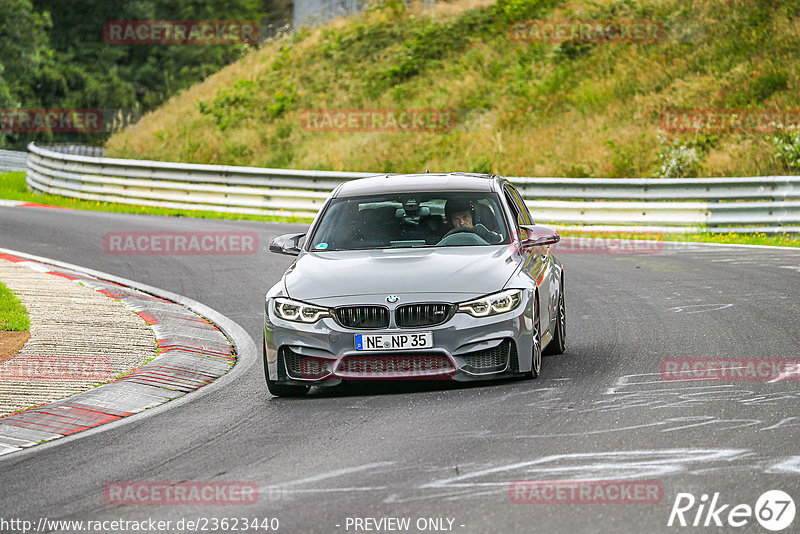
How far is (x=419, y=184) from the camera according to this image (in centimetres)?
1005

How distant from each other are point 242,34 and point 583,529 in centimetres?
6602

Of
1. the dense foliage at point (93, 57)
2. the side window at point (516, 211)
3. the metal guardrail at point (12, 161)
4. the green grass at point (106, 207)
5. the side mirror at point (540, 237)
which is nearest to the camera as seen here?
the side mirror at point (540, 237)

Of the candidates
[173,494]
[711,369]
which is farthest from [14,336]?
[711,369]

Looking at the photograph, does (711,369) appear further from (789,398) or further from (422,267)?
(422,267)

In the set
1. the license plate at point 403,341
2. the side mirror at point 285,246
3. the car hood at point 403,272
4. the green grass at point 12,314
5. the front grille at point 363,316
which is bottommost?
the green grass at point 12,314

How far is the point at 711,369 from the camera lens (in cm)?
904

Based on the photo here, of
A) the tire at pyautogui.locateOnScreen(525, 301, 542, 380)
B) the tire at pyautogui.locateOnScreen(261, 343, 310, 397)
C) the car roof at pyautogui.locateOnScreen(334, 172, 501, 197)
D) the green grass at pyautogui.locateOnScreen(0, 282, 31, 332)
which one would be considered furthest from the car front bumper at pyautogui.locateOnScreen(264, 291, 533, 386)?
the green grass at pyautogui.locateOnScreen(0, 282, 31, 332)

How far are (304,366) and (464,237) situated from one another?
186 centimetres

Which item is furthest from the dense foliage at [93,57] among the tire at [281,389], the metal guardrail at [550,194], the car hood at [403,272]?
the tire at [281,389]

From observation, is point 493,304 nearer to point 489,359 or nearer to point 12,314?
point 489,359

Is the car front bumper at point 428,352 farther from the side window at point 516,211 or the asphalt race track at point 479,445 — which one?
the side window at point 516,211

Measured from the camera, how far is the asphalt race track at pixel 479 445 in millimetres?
5680

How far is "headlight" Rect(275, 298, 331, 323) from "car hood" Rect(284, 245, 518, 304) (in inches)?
2.4

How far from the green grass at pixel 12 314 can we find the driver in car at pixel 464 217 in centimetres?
429
